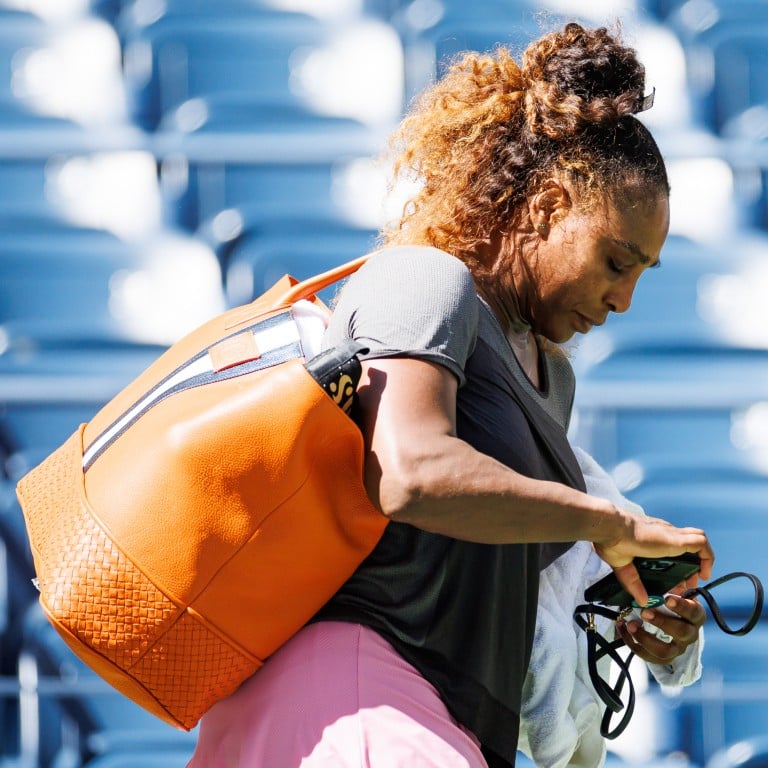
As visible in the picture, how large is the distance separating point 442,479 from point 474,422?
0.13 m

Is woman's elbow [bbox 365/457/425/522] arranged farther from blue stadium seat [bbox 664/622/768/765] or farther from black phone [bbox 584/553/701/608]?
blue stadium seat [bbox 664/622/768/765]

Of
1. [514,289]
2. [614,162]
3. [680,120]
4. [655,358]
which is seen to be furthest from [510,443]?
[680,120]

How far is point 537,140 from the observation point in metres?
1.26

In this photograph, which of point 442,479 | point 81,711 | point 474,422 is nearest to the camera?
point 442,479

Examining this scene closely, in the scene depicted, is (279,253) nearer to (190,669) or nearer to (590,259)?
(590,259)

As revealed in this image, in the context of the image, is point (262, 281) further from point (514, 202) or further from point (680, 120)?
point (514, 202)

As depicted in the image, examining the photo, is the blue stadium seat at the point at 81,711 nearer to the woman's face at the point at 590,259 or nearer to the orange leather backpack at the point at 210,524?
the orange leather backpack at the point at 210,524

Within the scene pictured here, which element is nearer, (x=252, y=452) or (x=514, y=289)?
(x=252, y=452)

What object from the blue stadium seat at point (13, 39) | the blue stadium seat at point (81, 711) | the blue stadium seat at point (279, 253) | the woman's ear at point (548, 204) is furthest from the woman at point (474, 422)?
the blue stadium seat at point (13, 39)

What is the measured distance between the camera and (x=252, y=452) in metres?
1.05

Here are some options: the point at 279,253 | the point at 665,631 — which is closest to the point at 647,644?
the point at 665,631

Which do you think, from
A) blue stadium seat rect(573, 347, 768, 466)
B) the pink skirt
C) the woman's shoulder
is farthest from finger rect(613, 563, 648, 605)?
blue stadium seat rect(573, 347, 768, 466)

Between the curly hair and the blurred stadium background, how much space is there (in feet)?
3.85

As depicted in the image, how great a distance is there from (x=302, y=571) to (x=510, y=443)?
22 centimetres
